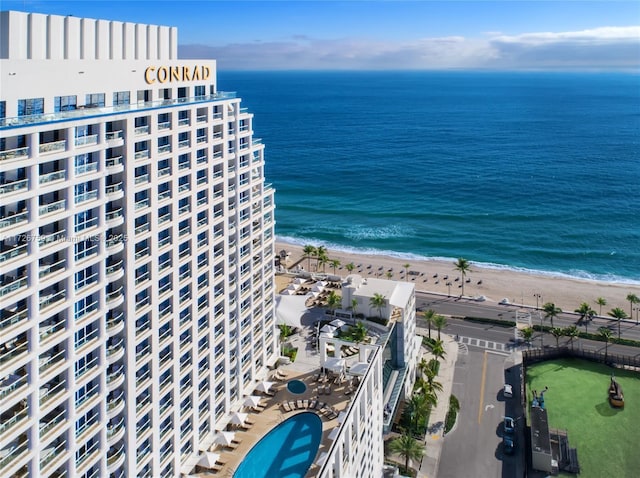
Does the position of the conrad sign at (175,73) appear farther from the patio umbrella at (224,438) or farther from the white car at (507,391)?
the white car at (507,391)

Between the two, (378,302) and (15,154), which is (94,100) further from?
(378,302)

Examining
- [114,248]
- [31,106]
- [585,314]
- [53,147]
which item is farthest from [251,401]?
Result: [585,314]

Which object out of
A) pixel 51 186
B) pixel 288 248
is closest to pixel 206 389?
pixel 51 186

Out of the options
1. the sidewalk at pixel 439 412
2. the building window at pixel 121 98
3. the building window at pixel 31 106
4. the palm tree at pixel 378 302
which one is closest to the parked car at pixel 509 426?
the sidewalk at pixel 439 412

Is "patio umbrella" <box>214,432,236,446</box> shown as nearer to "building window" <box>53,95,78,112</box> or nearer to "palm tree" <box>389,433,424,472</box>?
"palm tree" <box>389,433,424,472</box>

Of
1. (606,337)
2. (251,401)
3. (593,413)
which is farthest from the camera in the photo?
(606,337)

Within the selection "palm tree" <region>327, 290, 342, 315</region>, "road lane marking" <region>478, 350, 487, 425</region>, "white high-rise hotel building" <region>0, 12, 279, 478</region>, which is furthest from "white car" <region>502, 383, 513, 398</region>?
"white high-rise hotel building" <region>0, 12, 279, 478</region>
